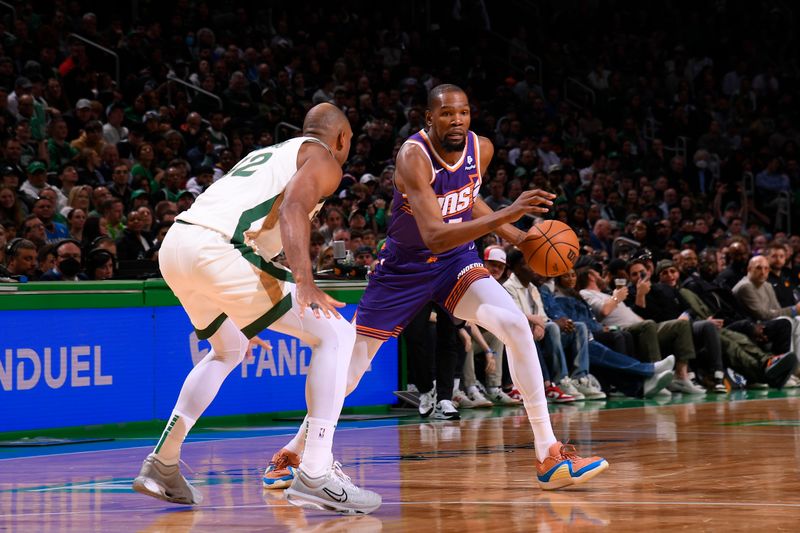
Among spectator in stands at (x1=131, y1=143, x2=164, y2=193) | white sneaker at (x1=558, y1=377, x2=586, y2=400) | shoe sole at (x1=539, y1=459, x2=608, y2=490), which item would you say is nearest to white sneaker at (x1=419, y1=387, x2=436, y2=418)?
white sneaker at (x1=558, y1=377, x2=586, y2=400)

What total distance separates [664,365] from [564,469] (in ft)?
23.2

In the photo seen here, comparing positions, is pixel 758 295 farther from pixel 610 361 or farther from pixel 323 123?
pixel 323 123

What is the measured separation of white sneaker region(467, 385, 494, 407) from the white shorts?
6532 mm

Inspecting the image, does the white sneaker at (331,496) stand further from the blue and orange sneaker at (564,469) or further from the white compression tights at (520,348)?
the white compression tights at (520,348)

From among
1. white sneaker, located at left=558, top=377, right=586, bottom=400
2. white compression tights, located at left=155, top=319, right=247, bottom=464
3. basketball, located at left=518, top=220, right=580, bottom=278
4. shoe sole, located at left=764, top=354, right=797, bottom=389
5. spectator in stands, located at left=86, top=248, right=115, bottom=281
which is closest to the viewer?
white compression tights, located at left=155, top=319, right=247, bottom=464

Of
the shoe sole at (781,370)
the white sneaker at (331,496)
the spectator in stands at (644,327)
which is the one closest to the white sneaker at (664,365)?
the spectator in stands at (644,327)

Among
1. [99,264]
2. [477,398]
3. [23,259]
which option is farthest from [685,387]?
[23,259]

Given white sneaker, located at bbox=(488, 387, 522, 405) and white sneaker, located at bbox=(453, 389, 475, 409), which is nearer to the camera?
white sneaker, located at bbox=(453, 389, 475, 409)

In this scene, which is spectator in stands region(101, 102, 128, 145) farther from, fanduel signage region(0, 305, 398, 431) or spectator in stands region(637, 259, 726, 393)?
spectator in stands region(637, 259, 726, 393)

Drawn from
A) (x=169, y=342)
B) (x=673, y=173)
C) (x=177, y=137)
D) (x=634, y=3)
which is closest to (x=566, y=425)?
(x=169, y=342)

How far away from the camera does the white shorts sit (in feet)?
18.6

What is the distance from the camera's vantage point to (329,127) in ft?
19.8

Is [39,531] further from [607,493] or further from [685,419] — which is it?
[685,419]

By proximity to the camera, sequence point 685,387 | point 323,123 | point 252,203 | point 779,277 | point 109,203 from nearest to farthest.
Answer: point 252,203 → point 323,123 → point 109,203 → point 685,387 → point 779,277
